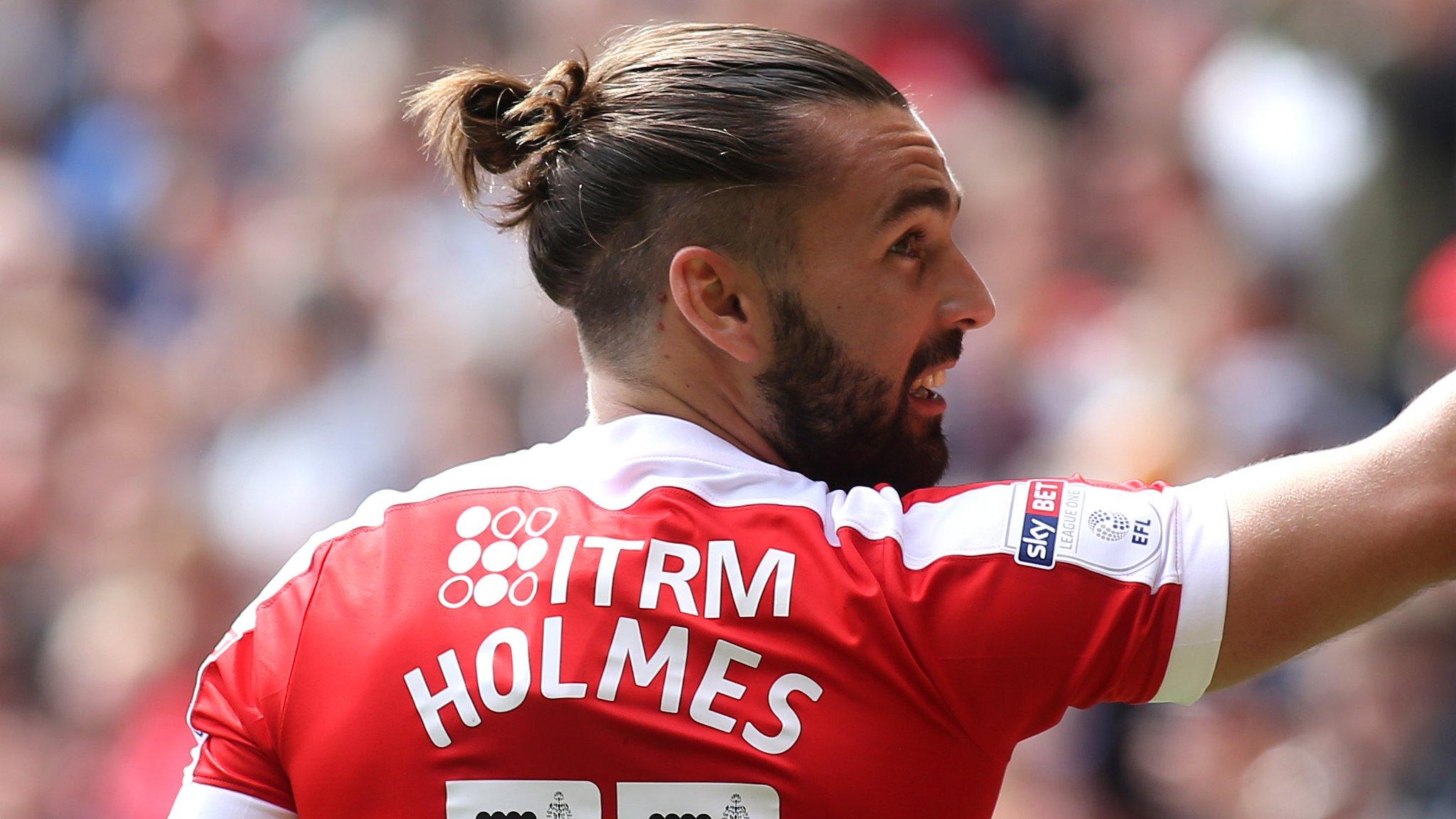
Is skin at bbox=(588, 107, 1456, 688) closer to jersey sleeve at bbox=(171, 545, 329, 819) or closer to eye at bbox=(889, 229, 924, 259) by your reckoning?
eye at bbox=(889, 229, 924, 259)

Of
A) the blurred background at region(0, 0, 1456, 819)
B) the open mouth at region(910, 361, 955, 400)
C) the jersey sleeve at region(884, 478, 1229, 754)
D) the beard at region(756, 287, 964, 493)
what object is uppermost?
the blurred background at region(0, 0, 1456, 819)

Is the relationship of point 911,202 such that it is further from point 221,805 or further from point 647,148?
point 221,805

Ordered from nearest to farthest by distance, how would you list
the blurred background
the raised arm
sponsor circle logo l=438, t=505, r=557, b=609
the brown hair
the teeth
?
1. the raised arm
2. sponsor circle logo l=438, t=505, r=557, b=609
3. the brown hair
4. the teeth
5. the blurred background

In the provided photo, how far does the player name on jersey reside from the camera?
5.58 ft

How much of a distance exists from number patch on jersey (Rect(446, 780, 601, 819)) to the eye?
70 cm

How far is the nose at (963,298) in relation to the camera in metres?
1.96

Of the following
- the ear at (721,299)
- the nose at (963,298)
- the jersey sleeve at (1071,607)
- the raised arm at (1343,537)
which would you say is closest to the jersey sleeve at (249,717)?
the ear at (721,299)

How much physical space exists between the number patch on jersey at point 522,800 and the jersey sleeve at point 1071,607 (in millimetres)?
366

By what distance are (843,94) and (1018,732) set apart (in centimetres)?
74

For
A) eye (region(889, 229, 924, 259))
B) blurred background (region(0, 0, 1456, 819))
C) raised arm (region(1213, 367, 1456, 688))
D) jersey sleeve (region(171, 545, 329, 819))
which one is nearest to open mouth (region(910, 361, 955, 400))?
Answer: eye (region(889, 229, 924, 259))

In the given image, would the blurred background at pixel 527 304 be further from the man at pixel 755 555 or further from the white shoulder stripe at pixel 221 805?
the white shoulder stripe at pixel 221 805

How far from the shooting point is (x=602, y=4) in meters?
6.66

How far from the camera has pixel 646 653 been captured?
1.72 m

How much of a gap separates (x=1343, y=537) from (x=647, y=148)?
0.86m
